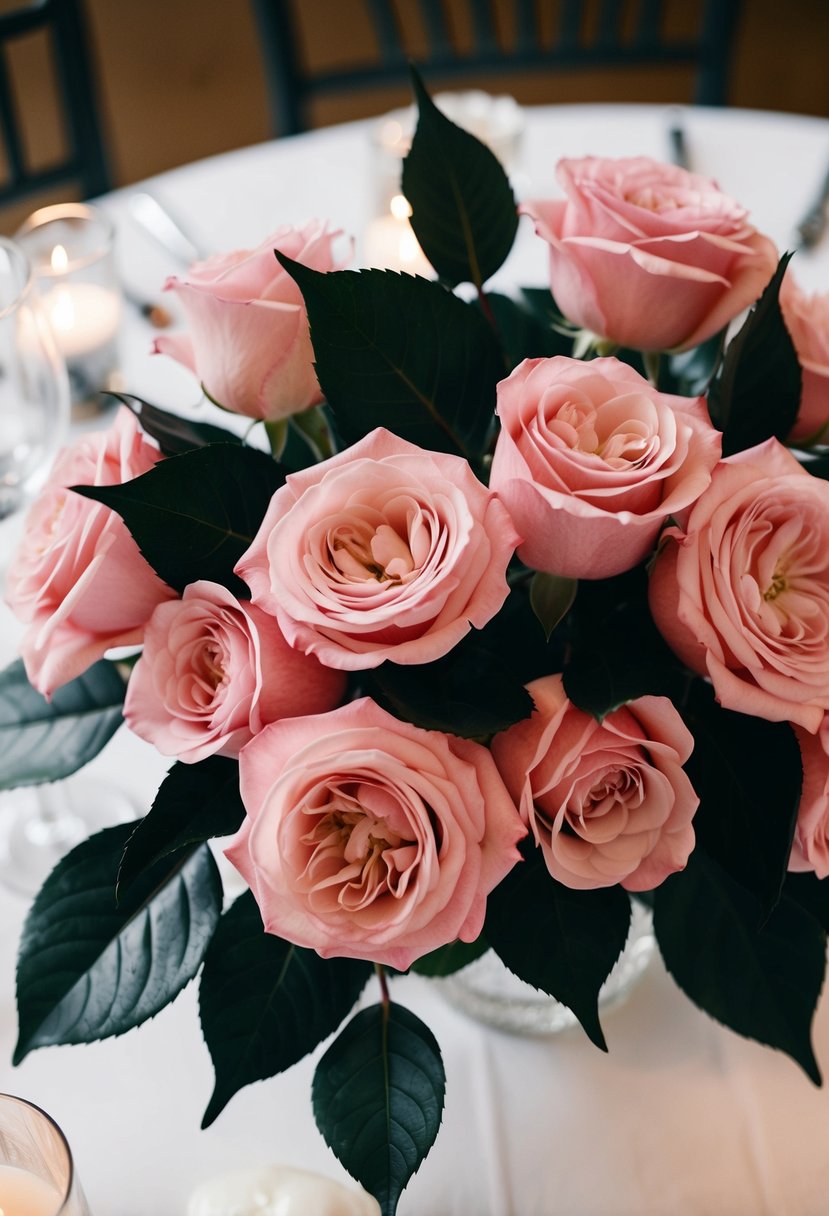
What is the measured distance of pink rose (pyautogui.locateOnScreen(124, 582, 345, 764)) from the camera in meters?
0.40

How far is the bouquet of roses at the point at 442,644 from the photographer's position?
1.25 feet

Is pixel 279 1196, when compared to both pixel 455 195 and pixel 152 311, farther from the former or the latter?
pixel 152 311

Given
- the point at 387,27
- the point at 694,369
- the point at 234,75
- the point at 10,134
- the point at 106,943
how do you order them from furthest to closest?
the point at 234,75, the point at 387,27, the point at 10,134, the point at 694,369, the point at 106,943

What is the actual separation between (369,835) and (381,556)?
9 cm

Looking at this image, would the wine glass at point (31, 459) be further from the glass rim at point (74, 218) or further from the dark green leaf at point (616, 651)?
the dark green leaf at point (616, 651)

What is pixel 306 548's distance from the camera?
15.0 inches

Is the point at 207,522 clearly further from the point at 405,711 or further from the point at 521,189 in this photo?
the point at 521,189

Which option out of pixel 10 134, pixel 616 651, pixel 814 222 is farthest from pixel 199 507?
pixel 10 134

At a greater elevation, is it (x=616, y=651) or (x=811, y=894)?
(x=616, y=651)

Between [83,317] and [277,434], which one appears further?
[83,317]

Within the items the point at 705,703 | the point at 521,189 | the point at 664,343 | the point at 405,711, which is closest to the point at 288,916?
the point at 405,711

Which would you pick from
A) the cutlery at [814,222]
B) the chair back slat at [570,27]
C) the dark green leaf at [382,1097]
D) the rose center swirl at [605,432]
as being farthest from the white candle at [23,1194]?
the chair back slat at [570,27]

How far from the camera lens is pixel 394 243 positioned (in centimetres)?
93

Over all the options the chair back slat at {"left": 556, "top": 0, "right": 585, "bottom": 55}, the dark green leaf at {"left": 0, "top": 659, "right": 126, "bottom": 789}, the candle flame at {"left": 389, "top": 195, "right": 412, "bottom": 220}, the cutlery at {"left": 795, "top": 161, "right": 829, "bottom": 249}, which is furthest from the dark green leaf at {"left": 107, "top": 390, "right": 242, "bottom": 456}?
the chair back slat at {"left": 556, "top": 0, "right": 585, "bottom": 55}
